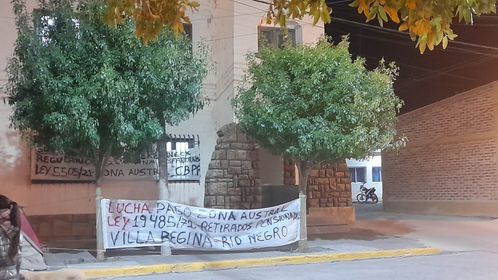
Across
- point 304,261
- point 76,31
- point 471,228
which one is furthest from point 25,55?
point 471,228

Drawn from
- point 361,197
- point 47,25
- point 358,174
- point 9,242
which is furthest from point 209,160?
point 358,174

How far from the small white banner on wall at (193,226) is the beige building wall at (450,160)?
10274 millimetres

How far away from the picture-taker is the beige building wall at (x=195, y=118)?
13.9 meters

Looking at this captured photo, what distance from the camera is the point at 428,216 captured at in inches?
856

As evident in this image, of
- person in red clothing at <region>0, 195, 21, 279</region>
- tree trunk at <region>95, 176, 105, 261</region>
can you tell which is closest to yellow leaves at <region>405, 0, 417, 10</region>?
person in red clothing at <region>0, 195, 21, 279</region>

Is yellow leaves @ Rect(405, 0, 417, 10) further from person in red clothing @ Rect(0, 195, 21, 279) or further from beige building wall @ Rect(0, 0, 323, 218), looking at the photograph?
beige building wall @ Rect(0, 0, 323, 218)

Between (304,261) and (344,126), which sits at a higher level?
(344,126)

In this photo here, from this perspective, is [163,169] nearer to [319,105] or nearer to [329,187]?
[319,105]

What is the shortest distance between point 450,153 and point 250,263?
12.9 m

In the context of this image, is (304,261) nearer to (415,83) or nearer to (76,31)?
(76,31)

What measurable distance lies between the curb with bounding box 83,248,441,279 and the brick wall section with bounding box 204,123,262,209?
3.67 meters

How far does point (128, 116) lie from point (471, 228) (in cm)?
1133

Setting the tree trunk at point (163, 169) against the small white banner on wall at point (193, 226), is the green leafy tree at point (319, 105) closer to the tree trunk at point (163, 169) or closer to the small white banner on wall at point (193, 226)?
the small white banner on wall at point (193, 226)

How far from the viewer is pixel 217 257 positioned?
40.4ft
